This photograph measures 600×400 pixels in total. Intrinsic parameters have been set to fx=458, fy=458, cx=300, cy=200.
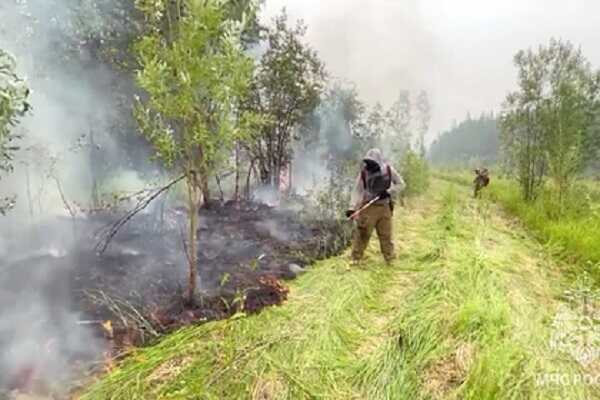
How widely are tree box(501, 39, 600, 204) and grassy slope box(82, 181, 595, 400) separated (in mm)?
6287

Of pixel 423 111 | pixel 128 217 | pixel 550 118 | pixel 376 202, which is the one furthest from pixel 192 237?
pixel 423 111

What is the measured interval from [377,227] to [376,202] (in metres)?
0.35

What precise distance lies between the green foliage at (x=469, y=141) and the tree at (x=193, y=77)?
6239 centimetres

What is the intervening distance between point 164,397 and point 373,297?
2.63 metres

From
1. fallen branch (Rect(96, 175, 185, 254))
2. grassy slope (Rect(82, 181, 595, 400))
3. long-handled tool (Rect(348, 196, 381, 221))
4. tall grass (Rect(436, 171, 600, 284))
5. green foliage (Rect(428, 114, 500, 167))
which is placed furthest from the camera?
green foliage (Rect(428, 114, 500, 167))

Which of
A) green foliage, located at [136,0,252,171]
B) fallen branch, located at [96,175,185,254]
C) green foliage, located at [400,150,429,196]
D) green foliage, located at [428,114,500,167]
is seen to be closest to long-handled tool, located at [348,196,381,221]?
green foliage, located at [136,0,252,171]

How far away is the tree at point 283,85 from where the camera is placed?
35.9 ft

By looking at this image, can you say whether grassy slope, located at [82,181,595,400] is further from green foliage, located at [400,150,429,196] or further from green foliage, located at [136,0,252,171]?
green foliage, located at [400,150,429,196]

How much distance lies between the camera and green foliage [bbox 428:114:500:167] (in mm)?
67938

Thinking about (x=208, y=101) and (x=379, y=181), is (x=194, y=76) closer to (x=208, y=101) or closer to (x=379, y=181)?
(x=208, y=101)

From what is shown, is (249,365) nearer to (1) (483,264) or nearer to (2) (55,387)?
(2) (55,387)

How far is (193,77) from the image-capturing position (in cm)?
448

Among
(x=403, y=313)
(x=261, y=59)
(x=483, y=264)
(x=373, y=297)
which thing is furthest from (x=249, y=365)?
(x=261, y=59)

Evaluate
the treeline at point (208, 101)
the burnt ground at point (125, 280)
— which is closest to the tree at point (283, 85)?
the treeline at point (208, 101)
